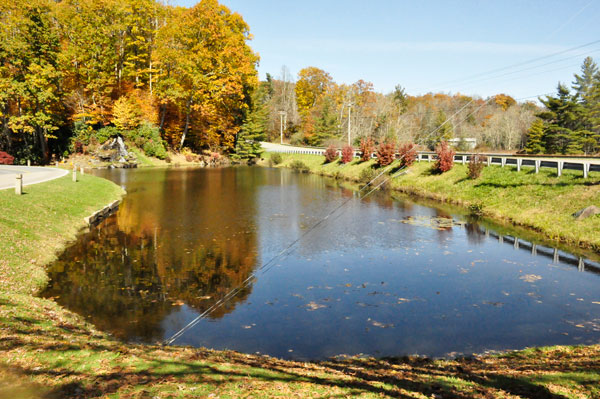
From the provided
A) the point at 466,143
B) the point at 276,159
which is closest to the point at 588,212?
the point at 276,159

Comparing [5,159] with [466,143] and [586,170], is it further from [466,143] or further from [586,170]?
[466,143]

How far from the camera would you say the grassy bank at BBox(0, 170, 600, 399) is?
19.4 ft

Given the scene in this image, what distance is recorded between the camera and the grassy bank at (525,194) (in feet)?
65.6

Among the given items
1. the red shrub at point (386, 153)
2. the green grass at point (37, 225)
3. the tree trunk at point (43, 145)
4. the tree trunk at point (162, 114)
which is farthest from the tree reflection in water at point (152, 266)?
the tree trunk at point (162, 114)

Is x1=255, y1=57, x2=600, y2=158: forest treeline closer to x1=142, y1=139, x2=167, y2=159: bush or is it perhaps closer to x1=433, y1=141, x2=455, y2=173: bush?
x1=433, y1=141, x2=455, y2=173: bush

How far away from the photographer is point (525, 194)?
25.4 metres

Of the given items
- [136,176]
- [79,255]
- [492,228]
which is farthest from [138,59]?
[492,228]

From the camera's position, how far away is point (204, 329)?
32.9 feet

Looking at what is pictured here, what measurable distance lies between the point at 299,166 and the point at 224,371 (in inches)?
2149

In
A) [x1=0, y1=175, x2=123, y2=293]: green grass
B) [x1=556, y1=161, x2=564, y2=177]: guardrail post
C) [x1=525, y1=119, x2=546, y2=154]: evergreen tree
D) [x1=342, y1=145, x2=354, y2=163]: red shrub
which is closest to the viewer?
[x1=0, y1=175, x2=123, y2=293]: green grass

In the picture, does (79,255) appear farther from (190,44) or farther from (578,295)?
(190,44)

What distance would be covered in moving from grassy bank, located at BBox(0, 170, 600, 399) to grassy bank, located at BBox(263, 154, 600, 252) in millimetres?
13409

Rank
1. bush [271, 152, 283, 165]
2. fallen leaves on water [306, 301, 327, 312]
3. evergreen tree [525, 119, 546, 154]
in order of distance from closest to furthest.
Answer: fallen leaves on water [306, 301, 327, 312] < evergreen tree [525, 119, 546, 154] < bush [271, 152, 283, 165]

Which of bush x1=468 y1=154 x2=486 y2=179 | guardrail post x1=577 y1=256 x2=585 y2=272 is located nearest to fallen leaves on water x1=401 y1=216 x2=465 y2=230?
guardrail post x1=577 y1=256 x2=585 y2=272
